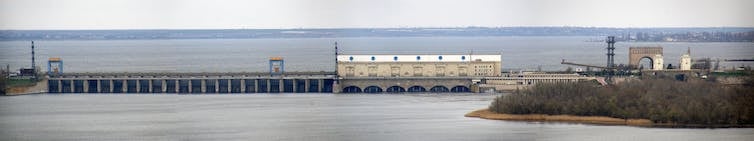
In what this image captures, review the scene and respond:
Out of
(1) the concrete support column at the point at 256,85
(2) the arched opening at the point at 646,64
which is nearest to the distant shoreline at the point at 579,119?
(1) the concrete support column at the point at 256,85

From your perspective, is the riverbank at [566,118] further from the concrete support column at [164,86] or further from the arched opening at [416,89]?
the concrete support column at [164,86]

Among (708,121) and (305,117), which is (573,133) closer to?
(708,121)

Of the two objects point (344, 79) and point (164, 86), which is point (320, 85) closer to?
point (344, 79)

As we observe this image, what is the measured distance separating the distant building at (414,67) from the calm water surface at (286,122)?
5.44ft

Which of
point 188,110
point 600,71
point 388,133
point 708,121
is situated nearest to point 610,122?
point 708,121

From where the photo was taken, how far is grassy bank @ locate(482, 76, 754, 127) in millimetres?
18500

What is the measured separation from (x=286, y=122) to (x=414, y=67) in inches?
253

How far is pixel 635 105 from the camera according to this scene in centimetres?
1931

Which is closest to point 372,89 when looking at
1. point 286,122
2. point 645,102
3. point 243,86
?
point 243,86

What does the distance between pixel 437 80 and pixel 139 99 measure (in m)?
4.06

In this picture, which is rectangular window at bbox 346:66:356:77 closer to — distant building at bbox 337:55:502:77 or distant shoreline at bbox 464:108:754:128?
distant building at bbox 337:55:502:77

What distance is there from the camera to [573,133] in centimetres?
1769

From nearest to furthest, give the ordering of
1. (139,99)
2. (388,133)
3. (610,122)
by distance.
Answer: (388,133) < (610,122) < (139,99)

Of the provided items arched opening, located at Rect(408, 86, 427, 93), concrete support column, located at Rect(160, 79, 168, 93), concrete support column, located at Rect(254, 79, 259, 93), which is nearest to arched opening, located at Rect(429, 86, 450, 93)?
arched opening, located at Rect(408, 86, 427, 93)
